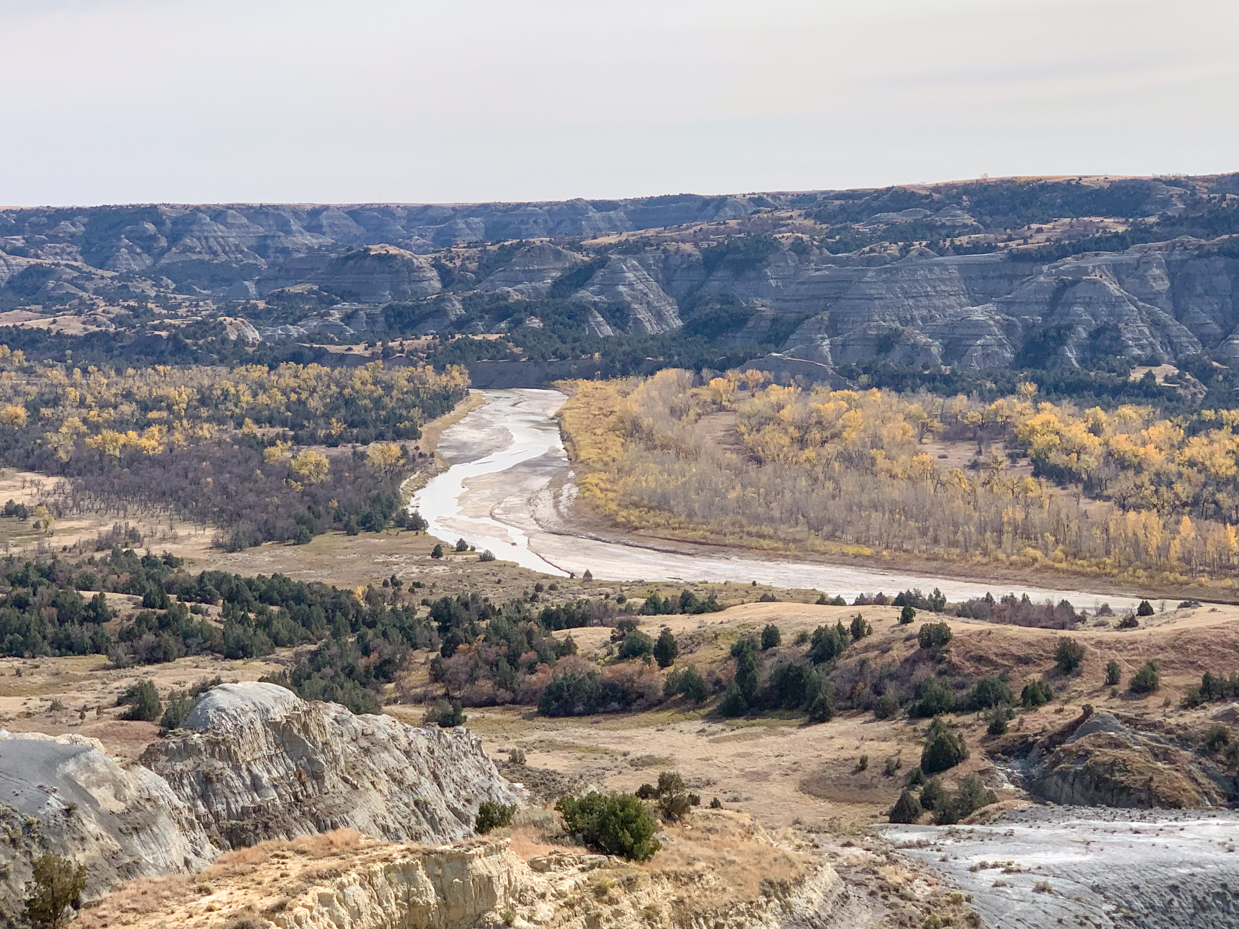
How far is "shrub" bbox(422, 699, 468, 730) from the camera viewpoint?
56.5 meters

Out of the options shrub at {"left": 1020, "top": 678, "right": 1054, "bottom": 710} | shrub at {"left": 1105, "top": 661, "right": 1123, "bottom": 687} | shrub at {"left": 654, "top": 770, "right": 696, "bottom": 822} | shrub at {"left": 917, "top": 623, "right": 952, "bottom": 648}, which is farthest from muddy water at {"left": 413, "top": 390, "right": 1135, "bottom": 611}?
shrub at {"left": 654, "top": 770, "right": 696, "bottom": 822}

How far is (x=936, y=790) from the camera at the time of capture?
136 feet

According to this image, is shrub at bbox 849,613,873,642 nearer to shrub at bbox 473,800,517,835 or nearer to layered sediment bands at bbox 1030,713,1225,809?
layered sediment bands at bbox 1030,713,1225,809

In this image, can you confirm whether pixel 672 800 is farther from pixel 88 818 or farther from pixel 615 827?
pixel 88 818

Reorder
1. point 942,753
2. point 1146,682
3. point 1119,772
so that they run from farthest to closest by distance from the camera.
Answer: point 1146,682 < point 942,753 < point 1119,772

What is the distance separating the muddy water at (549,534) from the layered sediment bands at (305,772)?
58901mm

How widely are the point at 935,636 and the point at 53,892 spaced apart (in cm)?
4331

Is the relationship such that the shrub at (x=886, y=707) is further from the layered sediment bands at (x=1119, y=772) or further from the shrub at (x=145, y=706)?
the shrub at (x=145, y=706)

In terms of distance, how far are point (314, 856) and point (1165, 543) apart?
8391 cm

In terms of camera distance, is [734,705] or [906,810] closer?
[906,810]

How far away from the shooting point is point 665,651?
210 feet

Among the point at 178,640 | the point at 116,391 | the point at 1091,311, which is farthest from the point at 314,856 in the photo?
the point at 1091,311

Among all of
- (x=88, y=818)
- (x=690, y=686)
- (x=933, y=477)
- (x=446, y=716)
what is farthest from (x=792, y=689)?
(x=933, y=477)

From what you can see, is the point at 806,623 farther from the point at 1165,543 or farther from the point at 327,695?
the point at 1165,543
